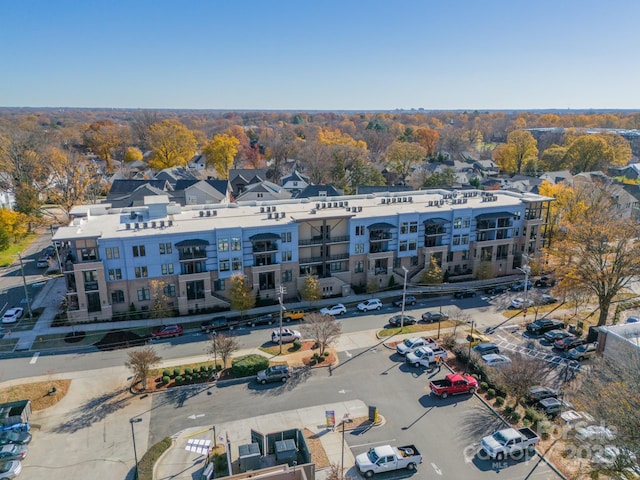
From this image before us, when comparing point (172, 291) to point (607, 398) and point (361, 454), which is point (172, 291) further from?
point (607, 398)

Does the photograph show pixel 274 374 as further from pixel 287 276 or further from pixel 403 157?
pixel 403 157

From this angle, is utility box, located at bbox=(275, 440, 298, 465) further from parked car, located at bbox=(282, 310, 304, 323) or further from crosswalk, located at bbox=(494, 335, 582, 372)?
crosswalk, located at bbox=(494, 335, 582, 372)

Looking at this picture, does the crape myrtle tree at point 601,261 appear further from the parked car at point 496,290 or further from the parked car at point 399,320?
the parked car at point 399,320

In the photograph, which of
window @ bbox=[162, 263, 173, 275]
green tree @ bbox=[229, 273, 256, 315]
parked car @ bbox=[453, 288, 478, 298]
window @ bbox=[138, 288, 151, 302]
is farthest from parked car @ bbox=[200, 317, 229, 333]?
parked car @ bbox=[453, 288, 478, 298]

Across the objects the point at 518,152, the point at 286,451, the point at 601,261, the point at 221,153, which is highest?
the point at 518,152

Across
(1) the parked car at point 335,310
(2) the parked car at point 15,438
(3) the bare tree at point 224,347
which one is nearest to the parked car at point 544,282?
(1) the parked car at point 335,310

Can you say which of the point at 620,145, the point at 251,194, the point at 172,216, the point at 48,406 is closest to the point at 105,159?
the point at 251,194

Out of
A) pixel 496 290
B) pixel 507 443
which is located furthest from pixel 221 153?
pixel 507 443

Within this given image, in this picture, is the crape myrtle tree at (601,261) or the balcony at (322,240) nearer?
the crape myrtle tree at (601,261)
